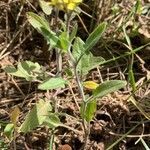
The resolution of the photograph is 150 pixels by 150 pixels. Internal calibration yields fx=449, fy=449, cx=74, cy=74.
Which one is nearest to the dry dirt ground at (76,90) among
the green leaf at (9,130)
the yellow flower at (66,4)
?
the green leaf at (9,130)

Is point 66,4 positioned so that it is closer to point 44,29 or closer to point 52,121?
point 44,29

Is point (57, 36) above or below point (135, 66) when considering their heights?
above

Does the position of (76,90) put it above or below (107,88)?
below

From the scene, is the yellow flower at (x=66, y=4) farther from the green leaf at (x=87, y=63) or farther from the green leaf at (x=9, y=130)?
the green leaf at (x=9, y=130)

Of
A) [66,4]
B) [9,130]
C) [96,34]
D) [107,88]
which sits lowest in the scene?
[9,130]

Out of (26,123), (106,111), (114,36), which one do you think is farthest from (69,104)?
(114,36)

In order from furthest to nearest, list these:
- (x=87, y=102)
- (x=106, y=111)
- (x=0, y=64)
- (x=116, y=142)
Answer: (x=0, y=64), (x=106, y=111), (x=116, y=142), (x=87, y=102)

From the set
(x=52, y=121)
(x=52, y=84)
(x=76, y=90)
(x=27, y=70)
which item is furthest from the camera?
(x=76, y=90)

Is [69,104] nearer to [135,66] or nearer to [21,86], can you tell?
[21,86]

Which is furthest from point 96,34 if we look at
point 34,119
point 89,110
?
point 34,119
